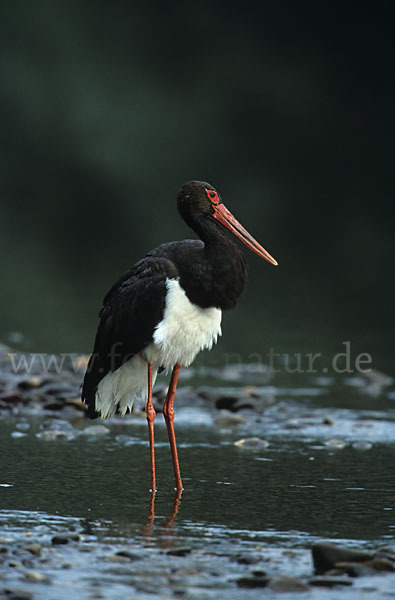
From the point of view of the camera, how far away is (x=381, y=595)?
2.96 m

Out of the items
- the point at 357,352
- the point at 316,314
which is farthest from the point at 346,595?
the point at 316,314

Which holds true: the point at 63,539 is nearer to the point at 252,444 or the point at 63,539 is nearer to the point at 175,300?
the point at 175,300

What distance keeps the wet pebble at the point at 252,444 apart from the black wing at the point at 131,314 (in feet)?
3.11

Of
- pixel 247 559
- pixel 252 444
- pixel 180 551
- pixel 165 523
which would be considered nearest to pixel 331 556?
pixel 247 559

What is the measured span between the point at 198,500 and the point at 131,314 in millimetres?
907

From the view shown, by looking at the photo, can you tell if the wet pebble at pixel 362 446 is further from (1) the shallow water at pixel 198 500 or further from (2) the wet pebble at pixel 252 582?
(2) the wet pebble at pixel 252 582

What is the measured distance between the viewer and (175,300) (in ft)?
14.9

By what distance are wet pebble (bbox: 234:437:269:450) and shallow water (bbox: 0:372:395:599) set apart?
0.20 feet

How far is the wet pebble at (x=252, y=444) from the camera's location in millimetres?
5480

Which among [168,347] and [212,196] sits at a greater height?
[212,196]

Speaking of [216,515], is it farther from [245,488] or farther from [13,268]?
[13,268]

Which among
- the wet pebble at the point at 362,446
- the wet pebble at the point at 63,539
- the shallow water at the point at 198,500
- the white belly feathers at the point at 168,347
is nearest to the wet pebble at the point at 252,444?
the shallow water at the point at 198,500

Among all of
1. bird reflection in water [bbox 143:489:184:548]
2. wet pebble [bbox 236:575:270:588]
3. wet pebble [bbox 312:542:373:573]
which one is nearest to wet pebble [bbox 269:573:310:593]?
wet pebble [bbox 236:575:270:588]

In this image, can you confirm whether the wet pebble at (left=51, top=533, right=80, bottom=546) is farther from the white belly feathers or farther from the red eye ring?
the red eye ring
